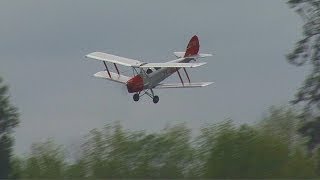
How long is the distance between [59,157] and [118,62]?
112ft

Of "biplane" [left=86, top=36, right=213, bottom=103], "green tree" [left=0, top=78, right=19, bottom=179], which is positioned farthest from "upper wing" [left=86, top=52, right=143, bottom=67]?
"green tree" [left=0, top=78, right=19, bottom=179]

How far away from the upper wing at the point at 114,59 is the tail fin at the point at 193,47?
2.33 m

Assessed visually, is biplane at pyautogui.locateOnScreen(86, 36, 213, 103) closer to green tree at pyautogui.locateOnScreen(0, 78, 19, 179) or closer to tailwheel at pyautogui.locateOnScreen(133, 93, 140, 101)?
tailwheel at pyautogui.locateOnScreen(133, 93, 140, 101)

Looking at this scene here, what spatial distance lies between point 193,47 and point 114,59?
4752 millimetres

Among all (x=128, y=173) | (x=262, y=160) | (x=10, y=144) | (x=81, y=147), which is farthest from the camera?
(x=10, y=144)

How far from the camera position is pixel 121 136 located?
99.3m

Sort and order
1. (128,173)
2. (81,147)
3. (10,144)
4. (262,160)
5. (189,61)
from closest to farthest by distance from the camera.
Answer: (189,61) → (262,160) → (128,173) → (81,147) → (10,144)

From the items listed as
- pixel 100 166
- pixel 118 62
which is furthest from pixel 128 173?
pixel 118 62

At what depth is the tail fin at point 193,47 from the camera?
202 ft

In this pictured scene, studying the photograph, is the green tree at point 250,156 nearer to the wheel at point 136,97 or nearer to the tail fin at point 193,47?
the tail fin at point 193,47

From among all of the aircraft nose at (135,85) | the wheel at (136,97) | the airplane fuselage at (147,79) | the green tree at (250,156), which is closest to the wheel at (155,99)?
the wheel at (136,97)

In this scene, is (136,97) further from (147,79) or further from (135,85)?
(147,79)

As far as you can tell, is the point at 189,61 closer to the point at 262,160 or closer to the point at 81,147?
the point at 262,160

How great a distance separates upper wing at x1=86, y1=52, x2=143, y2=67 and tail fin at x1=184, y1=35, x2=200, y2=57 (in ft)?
7.66
